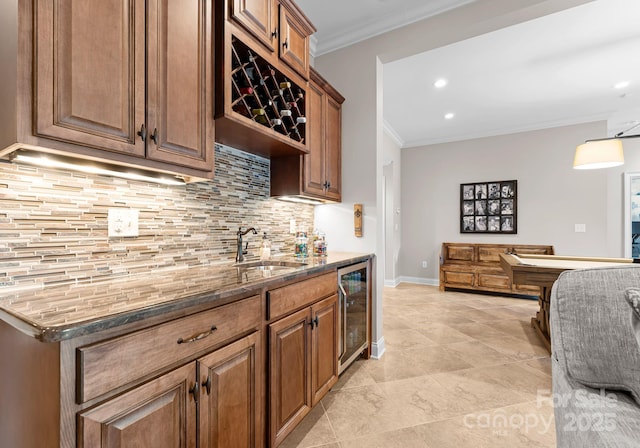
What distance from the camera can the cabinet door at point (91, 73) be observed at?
2.85 feet

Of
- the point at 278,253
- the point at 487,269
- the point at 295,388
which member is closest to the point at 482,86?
the point at 487,269

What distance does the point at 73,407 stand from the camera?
69cm

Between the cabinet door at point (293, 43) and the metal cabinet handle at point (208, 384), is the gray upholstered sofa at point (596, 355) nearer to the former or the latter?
the metal cabinet handle at point (208, 384)

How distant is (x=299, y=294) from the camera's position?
1.54 m

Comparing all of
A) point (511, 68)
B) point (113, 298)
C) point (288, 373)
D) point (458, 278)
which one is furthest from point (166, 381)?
point (458, 278)

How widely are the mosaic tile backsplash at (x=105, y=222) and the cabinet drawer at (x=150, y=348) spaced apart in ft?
1.96

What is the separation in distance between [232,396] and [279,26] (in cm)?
200

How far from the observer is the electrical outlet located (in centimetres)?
129

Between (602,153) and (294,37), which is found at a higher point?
(294,37)

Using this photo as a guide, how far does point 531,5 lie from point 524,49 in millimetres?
1101

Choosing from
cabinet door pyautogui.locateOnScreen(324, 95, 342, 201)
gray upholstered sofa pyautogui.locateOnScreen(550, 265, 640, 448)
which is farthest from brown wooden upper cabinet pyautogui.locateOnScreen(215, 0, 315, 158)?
gray upholstered sofa pyautogui.locateOnScreen(550, 265, 640, 448)

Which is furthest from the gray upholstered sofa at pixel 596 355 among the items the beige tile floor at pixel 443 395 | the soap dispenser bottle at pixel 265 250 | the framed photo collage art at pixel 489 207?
the framed photo collage art at pixel 489 207

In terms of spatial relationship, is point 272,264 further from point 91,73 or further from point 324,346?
point 91,73

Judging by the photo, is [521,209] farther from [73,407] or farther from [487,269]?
[73,407]
